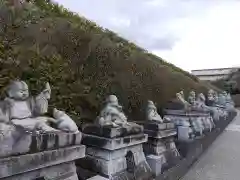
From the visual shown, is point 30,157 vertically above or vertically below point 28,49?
below

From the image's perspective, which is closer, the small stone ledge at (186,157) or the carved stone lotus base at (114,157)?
the carved stone lotus base at (114,157)

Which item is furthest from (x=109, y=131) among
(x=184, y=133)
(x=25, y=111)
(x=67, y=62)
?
(x=184, y=133)

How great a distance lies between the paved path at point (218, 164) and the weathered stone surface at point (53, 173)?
2.83 m

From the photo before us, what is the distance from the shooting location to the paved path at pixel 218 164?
490cm

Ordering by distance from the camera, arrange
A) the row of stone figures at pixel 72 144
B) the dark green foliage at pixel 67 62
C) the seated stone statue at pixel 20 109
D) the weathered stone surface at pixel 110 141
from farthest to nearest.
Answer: the dark green foliage at pixel 67 62, the weathered stone surface at pixel 110 141, the seated stone statue at pixel 20 109, the row of stone figures at pixel 72 144

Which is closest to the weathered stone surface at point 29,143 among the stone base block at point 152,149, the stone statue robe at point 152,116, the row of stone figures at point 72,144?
the row of stone figures at point 72,144

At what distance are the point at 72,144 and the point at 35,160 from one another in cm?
48

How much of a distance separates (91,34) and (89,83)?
4.19 ft

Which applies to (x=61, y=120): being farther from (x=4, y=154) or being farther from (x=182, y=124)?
(x=182, y=124)

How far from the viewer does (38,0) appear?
19.9 feet

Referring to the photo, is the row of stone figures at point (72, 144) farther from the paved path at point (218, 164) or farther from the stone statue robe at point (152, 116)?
the paved path at point (218, 164)

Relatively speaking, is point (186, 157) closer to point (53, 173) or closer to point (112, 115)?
point (112, 115)

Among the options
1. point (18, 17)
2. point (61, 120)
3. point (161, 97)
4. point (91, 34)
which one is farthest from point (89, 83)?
point (161, 97)

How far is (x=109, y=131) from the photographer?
2.96 m
